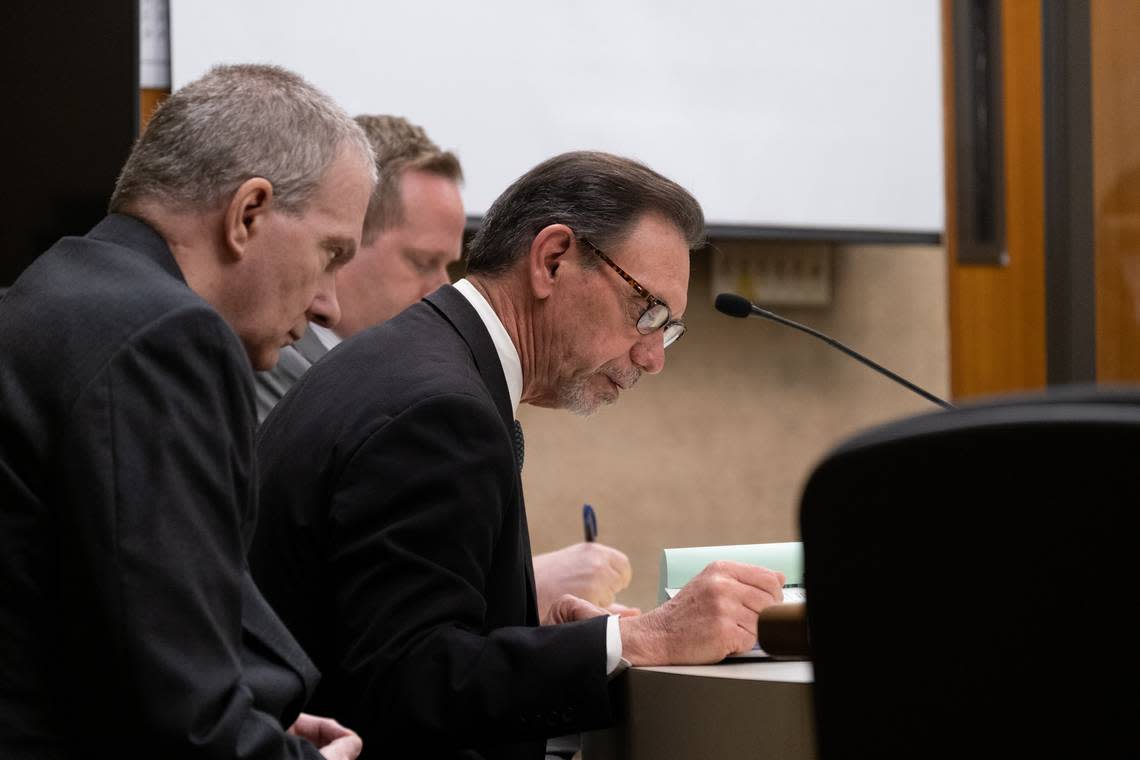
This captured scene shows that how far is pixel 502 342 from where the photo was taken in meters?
1.73

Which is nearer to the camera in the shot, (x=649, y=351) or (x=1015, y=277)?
(x=649, y=351)

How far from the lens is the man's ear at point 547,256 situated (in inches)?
69.2

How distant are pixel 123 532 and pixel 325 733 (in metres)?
0.43

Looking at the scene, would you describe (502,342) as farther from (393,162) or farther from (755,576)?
(393,162)

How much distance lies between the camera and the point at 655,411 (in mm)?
3463

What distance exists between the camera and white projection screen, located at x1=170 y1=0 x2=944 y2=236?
9.91ft

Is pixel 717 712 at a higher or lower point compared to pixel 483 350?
lower

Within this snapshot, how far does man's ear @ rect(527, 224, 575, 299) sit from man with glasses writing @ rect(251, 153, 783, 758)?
0.39 ft

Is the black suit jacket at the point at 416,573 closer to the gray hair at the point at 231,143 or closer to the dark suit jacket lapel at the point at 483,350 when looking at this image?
the dark suit jacket lapel at the point at 483,350

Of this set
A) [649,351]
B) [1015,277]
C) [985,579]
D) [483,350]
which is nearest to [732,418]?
[1015,277]

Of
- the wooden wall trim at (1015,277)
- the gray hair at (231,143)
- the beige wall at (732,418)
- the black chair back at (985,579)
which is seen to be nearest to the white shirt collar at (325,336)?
the beige wall at (732,418)

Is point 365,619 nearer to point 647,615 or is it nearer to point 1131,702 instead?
point 647,615

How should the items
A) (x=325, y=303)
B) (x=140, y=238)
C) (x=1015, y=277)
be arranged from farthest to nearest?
(x=1015, y=277) → (x=325, y=303) → (x=140, y=238)

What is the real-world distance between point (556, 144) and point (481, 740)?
2057 millimetres
